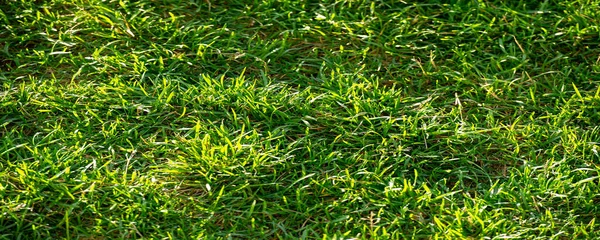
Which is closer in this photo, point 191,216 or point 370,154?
point 191,216

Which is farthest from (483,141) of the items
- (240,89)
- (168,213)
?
(168,213)

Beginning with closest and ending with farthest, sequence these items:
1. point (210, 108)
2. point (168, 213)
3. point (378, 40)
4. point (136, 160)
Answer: point (168, 213) → point (136, 160) → point (210, 108) → point (378, 40)

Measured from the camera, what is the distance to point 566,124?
11.4 ft

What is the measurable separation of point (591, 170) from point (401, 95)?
2.71 ft

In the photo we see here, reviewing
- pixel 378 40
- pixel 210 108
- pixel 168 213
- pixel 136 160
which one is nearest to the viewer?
pixel 168 213

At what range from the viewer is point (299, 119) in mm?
3459

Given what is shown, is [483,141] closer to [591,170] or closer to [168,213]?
[591,170]

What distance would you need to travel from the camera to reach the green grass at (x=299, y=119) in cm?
309

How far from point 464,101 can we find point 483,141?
269 mm

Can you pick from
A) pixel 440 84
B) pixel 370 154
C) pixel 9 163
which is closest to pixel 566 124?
pixel 440 84

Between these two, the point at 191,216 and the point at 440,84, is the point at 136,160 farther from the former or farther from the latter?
the point at 440,84

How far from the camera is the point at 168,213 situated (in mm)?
3072

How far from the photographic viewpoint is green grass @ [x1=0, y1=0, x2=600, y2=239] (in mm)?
3090

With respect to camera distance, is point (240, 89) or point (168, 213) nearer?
point (168, 213)
